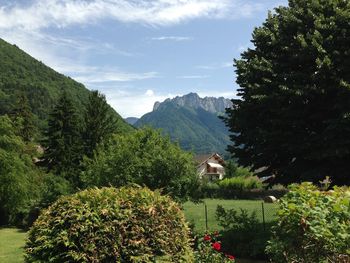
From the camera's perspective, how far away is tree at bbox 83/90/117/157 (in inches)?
1954

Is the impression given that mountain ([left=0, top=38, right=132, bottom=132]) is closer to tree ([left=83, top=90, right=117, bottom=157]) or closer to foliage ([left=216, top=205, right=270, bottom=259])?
tree ([left=83, top=90, right=117, bottom=157])

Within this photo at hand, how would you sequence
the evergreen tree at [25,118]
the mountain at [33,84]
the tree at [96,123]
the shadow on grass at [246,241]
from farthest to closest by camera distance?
the mountain at [33,84] → the evergreen tree at [25,118] → the tree at [96,123] → the shadow on grass at [246,241]

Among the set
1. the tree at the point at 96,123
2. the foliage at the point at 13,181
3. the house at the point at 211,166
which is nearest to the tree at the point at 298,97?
the foliage at the point at 13,181

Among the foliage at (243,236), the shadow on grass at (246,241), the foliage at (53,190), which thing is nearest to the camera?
the shadow on grass at (246,241)

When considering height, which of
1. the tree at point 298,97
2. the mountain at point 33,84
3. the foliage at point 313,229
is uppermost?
the mountain at point 33,84

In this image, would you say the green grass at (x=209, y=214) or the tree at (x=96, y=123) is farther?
the tree at (x=96, y=123)

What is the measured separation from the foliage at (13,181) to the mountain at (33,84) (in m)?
41.9

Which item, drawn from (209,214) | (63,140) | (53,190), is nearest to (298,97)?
(209,214)

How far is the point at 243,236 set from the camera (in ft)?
51.0

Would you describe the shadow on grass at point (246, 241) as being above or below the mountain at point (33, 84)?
below

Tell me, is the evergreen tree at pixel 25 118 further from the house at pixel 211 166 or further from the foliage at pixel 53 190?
the house at pixel 211 166

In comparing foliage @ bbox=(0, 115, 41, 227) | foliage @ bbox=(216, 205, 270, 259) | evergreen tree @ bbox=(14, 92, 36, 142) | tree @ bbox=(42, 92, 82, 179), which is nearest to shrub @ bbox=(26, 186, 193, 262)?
foliage @ bbox=(216, 205, 270, 259)

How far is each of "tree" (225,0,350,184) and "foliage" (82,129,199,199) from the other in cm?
281

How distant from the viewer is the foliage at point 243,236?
14555 mm
